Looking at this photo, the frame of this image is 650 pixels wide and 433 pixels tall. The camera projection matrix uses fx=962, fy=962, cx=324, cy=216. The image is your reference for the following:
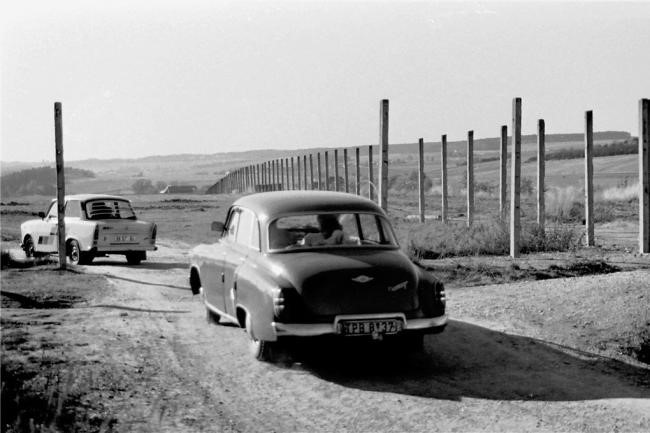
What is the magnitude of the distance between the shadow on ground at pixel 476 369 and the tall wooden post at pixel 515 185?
24.2 ft

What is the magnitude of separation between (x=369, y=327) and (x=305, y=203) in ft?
6.21

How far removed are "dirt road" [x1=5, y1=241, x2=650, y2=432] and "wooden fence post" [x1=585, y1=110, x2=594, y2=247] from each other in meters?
8.70

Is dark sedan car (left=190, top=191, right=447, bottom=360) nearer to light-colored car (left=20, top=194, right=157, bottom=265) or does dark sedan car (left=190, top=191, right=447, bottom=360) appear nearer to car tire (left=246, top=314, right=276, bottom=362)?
car tire (left=246, top=314, right=276, bottom=362)

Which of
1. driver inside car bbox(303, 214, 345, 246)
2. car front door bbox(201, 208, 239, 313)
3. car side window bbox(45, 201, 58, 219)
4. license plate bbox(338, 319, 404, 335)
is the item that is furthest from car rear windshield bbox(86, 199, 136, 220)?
license plate bbox(338, 319, 404, 335)

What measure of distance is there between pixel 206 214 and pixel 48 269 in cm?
2248

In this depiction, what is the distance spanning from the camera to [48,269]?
1861cm

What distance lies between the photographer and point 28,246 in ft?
72.2

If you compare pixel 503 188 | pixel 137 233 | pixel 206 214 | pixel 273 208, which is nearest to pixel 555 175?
pixel 206 214

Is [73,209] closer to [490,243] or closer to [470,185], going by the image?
[490,243]

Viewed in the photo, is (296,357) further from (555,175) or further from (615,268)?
(555,175)

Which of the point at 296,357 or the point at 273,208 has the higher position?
the point at 273,208

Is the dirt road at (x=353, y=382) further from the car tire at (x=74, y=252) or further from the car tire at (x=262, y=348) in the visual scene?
the car tire at (x=74, y=252)

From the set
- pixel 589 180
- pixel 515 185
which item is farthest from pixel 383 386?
pixel 589 180

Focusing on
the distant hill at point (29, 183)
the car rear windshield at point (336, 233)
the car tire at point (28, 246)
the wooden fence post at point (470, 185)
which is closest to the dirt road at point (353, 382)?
the car rear windshield at point (336, 233)
